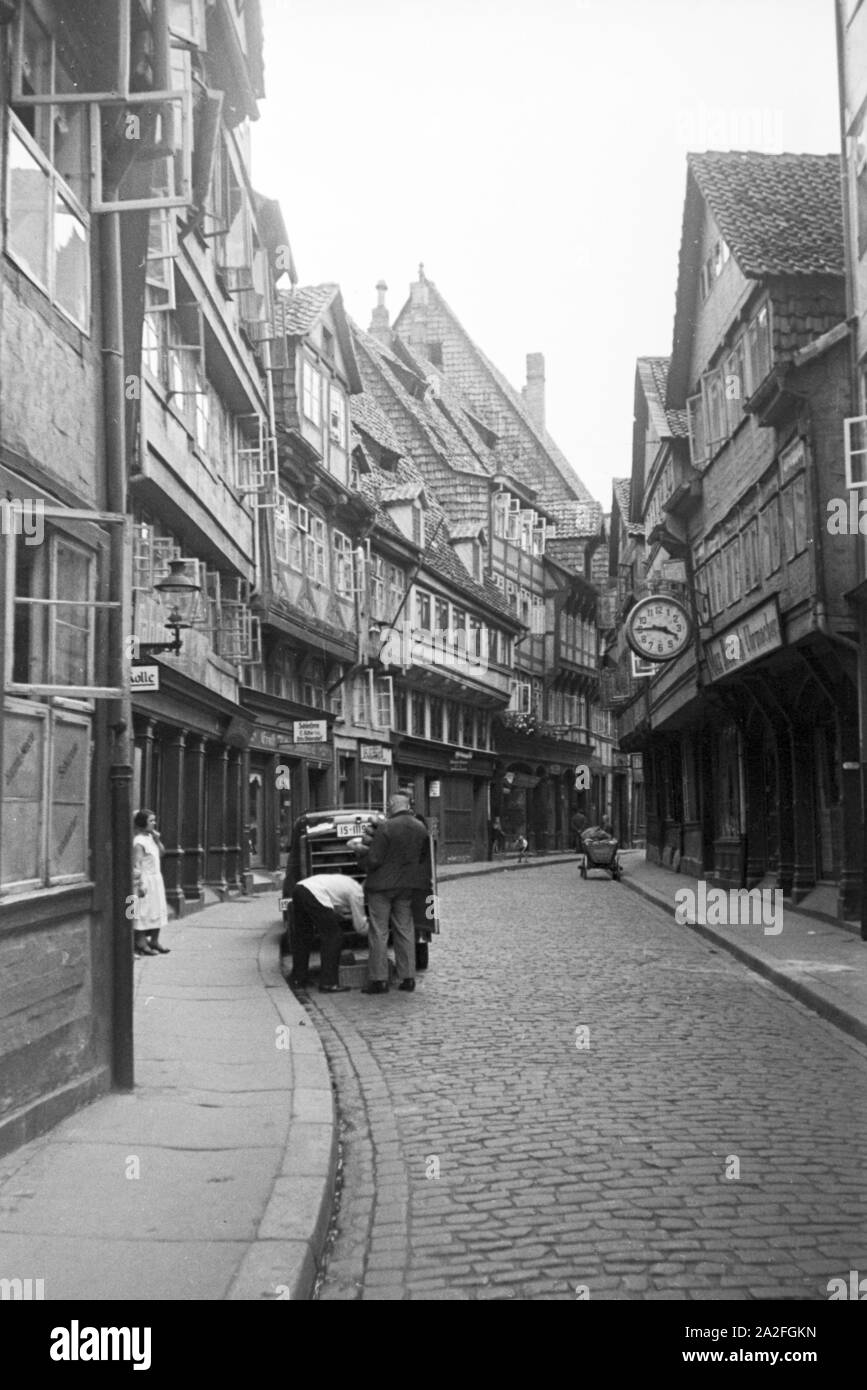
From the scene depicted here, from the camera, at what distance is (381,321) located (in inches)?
2462

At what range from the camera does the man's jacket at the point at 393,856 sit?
1269 cm

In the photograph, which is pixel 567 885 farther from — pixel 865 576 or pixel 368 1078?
pixel 368 1078

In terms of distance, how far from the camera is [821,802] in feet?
68.9

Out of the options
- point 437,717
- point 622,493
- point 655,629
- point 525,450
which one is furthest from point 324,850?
point 525,450

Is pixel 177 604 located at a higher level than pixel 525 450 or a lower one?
lower

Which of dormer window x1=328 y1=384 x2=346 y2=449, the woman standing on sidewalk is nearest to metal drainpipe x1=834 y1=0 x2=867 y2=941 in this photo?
the woman standing on sidewalk

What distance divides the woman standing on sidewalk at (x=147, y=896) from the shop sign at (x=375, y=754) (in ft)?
71.2

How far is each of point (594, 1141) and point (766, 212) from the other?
18538 mm

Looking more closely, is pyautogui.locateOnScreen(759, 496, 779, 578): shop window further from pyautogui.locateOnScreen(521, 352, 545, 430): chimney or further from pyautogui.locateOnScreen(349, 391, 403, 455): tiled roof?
pyautogui.locateOnScreen(521, 352, 545, 430): chimney

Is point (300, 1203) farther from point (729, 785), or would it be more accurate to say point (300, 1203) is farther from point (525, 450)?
point (525, 450)

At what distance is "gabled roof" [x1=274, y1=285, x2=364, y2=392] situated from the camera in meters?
32.2

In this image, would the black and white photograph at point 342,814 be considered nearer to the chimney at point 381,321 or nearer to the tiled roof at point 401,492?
the tiled roof at point 401,492

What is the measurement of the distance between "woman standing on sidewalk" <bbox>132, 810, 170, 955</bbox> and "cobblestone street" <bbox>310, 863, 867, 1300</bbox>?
363 cm
